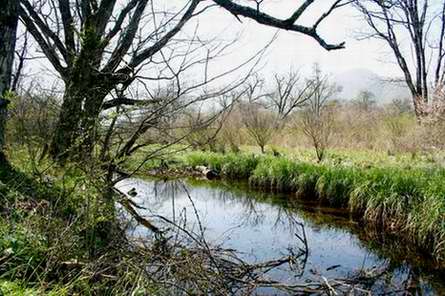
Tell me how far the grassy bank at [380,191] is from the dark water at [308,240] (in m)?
0.33

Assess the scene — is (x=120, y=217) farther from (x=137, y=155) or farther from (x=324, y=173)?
(x=324, y=173)

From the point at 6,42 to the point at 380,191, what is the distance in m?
6.99

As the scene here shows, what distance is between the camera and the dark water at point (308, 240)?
5.86 meters

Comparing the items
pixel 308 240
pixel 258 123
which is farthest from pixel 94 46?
pixel 258 123

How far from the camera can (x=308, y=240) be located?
25.7 ft

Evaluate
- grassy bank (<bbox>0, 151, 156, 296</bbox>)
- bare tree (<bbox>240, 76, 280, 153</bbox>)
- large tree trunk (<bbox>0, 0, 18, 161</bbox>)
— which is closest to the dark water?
grassy bank (<bbox>0, 151, 156, 296</bbox>)

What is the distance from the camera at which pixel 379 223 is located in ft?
28.1

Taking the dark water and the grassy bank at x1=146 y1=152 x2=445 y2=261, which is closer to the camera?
the dark water

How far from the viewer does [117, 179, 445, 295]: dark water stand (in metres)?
5.86

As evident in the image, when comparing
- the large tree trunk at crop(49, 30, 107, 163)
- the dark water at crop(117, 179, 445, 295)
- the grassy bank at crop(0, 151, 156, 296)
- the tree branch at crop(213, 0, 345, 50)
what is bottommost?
the dark water at crop(117, 179, 445, 295)

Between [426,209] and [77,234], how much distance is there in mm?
5688

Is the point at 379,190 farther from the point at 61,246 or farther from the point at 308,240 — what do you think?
the point at 61,246

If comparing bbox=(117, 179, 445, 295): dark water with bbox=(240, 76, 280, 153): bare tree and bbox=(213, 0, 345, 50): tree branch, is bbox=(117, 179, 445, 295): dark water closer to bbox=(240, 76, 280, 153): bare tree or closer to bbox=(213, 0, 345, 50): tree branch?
bbox=(213, 0, 345, 50): tree branch

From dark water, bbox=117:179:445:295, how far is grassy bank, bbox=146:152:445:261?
0.33 meters
